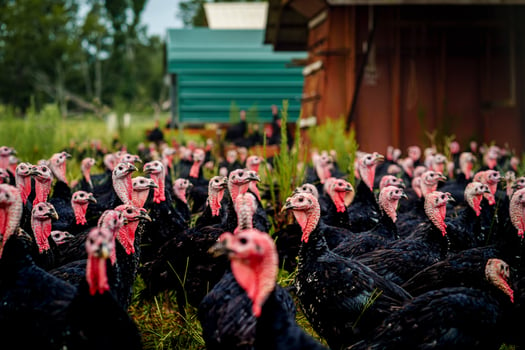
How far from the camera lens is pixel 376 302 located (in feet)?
13.0

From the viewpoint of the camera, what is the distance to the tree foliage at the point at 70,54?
34312mm

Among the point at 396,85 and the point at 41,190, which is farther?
the point at 396,85

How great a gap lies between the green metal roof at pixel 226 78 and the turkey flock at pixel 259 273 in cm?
1448

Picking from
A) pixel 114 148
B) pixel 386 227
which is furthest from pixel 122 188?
pixel 114 148

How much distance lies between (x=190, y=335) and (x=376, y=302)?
1.42 metres

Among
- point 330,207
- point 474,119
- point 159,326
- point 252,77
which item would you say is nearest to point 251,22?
point 252,77

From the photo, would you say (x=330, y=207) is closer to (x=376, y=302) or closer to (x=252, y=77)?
(x=376, y=302)

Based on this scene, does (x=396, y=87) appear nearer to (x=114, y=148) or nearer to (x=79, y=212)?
(x=114, y=148)

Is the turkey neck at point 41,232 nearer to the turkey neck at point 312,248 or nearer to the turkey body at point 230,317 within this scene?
the turkey body at point 230,317

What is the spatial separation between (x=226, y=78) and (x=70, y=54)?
19482mm

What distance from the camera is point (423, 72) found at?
43.1 feet

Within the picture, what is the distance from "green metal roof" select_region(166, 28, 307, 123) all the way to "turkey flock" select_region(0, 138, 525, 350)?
1448cm

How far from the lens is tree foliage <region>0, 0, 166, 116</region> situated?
3431 cm

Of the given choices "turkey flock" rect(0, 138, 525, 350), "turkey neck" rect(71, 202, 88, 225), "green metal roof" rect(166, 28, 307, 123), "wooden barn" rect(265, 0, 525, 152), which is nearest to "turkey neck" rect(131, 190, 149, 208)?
"turkey flock" rect(0, 138, 525, 350)
